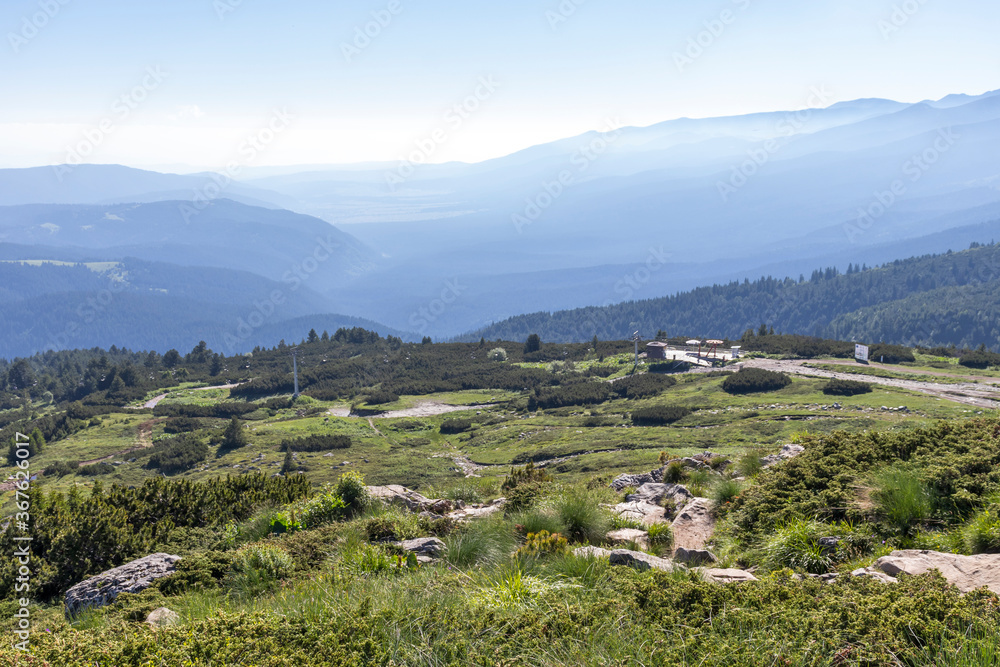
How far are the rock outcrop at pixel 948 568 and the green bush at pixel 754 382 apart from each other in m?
46.3

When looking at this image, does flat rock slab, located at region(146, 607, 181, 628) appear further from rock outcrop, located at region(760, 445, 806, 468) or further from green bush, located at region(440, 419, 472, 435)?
green bush, located at region(440, 419, 472, 435)

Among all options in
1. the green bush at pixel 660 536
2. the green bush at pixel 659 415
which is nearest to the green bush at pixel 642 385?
the green bush at pixel 659 415

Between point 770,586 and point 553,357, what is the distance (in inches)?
3273

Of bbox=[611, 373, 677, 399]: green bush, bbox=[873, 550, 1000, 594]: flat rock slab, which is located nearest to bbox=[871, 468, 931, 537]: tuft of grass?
bbox=[873, 550, 1000, 594]: flat rock slab

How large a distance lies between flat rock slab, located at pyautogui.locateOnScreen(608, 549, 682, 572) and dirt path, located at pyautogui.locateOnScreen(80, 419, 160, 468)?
2229 inches

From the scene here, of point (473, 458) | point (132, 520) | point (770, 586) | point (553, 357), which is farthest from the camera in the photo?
point (553, 357)

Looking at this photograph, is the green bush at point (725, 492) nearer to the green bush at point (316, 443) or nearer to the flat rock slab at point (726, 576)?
the flat rock slab at point (726, 576)

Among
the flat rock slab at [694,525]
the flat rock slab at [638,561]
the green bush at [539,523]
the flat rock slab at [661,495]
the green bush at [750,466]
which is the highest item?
the flat rock slab at [638,561]

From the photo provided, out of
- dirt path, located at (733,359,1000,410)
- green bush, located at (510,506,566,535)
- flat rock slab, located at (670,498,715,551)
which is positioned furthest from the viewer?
dirt path, located at (733,359,1000,410)

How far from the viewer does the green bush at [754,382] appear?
50625 mm

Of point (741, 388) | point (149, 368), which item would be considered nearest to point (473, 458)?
point (741, 388)

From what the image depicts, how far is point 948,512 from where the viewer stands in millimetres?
8172

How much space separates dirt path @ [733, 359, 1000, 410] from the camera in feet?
124

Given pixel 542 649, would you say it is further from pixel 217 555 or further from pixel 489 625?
pixel 217 555
